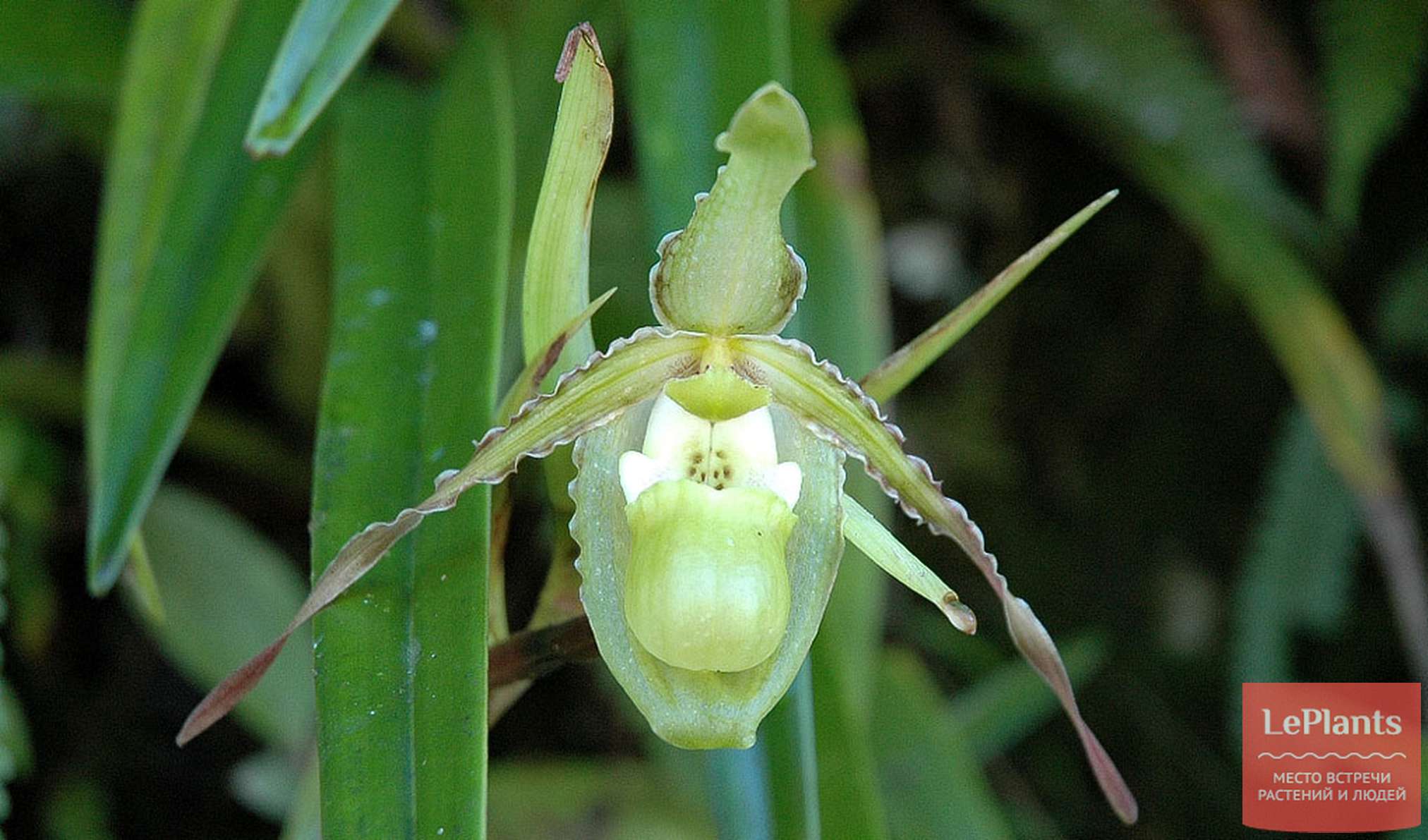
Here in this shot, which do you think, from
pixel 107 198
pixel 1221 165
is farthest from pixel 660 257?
pixel 1221 165

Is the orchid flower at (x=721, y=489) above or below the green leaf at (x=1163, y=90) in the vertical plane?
below

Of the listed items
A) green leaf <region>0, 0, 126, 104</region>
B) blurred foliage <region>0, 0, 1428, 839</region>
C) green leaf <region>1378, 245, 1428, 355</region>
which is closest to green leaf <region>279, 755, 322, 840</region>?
blurred foliage <region>0, 0, 1428, 839</region>

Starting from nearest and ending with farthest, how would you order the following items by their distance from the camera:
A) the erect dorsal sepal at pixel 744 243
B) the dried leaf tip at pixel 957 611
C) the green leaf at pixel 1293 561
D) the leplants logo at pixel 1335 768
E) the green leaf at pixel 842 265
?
the erect dorsal sepal at pixel 744 243 < the dried leaf tip at pixel 957 611 < the leplants logo at pixel 1335 768 < the green leaf at pixel 842 265 < the green leaf at pixel 1293 561

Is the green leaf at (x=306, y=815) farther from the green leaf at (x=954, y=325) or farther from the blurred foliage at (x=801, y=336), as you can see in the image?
the green leaf at (x=954, y=325)

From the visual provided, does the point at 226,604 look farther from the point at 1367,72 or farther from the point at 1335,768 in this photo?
the point at 1367,72

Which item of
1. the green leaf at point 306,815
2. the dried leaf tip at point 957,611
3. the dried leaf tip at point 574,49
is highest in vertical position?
the dried leaf tip at point 574,49

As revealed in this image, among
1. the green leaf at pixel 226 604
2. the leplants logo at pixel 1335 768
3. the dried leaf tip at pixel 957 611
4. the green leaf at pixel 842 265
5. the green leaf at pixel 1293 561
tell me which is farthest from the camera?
the green leaf at pixel 1293 561

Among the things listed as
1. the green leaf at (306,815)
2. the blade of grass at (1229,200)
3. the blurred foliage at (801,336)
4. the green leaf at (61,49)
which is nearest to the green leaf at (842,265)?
the blurred foliage at (801,336)
